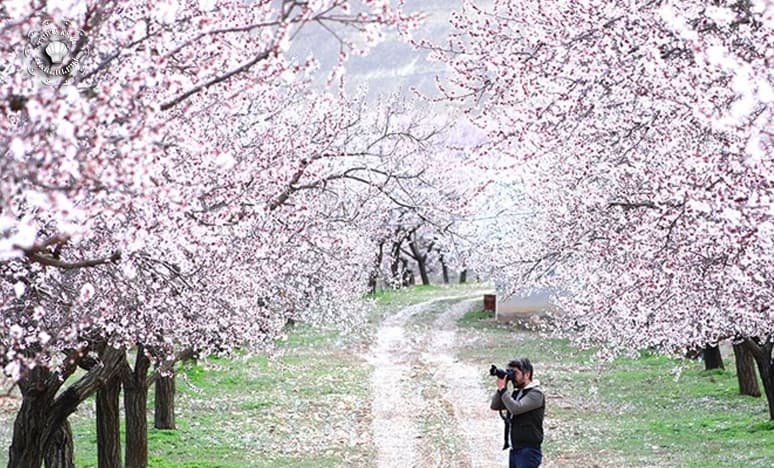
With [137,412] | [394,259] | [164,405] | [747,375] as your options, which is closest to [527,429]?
[137,412]

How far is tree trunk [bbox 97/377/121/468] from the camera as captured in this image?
1614cm

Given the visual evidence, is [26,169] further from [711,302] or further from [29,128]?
[711,302]

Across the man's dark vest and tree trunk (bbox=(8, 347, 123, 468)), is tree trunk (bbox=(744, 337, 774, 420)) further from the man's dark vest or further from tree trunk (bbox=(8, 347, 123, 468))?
tree trunk (bbox=(8, 347, 123, 468))

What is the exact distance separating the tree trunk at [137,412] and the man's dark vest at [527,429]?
7888 mm

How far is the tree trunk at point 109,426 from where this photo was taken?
16.1 metres

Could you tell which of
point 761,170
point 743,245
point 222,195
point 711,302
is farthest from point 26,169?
point 711,302

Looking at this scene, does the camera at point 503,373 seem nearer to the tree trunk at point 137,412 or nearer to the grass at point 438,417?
the grass at point 438,417

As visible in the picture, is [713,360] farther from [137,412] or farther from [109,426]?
[109,426]

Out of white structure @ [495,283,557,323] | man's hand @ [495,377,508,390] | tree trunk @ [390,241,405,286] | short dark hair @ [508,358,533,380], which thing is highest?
tree trunk @ [390,241,405,286]

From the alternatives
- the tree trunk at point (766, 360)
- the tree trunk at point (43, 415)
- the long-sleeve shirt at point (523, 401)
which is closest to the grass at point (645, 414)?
the tree trunk at point (766, 360)

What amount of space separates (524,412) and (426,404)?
15.5 m

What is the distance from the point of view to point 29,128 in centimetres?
538

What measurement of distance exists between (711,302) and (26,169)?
435 inches
